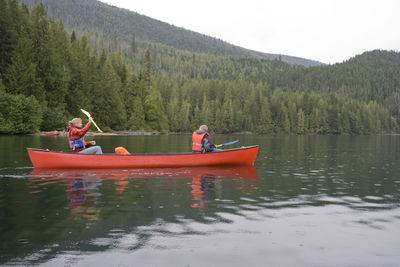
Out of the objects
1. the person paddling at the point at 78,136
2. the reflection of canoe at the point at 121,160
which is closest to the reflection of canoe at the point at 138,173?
the reflection of canoe at the point at 121,160

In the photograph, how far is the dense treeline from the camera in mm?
55125

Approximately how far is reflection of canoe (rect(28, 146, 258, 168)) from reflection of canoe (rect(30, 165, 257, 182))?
27cm

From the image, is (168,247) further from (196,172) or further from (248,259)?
(196,172)

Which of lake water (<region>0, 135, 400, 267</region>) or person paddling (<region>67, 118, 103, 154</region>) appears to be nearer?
lake water (<region>0, 135, 400, 267</region>)

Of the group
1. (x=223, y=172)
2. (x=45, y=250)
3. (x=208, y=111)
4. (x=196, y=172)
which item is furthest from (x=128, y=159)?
(x=208, y=111)

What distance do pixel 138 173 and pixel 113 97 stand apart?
66453mm

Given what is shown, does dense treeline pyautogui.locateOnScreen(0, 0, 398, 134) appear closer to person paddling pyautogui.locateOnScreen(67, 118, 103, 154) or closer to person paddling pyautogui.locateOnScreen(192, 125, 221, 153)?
person paddling pyautogui.locateOnScreen(67, 118, 103, 154)

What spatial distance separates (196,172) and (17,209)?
8448 millimetres

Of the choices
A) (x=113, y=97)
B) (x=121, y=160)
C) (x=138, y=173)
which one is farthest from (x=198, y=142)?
(x=113, y=97)

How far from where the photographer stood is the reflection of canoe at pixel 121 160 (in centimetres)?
1559

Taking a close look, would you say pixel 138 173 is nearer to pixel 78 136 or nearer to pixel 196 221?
pixel 78 136

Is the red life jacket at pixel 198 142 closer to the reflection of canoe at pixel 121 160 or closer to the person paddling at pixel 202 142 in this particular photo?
the person paddling at pixel 202 142

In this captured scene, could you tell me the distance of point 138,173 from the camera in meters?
15.1

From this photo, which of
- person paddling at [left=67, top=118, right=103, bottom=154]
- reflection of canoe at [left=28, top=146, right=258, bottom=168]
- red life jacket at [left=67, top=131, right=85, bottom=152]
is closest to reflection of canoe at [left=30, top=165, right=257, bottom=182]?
reflection of canoe at [left=28, top=146, right=258, bottom=168]
